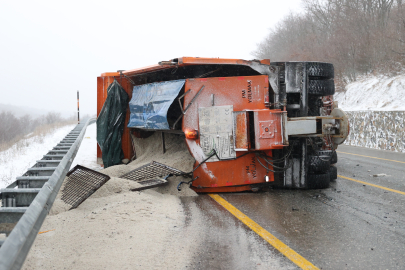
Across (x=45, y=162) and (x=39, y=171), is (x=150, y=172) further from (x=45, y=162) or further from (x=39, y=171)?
(x=39, y=171)

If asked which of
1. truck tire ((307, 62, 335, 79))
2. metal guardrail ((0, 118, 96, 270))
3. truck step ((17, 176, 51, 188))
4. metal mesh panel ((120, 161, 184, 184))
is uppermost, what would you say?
truck tire ((307, 62, 335, 79))

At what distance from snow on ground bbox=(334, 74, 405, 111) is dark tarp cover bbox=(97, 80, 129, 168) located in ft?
41.6

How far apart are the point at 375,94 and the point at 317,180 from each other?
1530cm

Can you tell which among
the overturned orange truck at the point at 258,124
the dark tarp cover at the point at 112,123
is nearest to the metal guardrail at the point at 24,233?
the overturned orange truck at the point at 258,124

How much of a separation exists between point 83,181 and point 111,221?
5.17 ft

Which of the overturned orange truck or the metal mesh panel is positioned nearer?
the overturned orange truck

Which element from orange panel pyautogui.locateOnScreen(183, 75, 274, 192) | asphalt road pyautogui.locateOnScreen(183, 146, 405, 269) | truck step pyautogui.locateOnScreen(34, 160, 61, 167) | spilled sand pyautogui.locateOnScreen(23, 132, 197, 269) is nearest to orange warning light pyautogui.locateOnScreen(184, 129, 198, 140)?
orange panel pyautogui.locateOnScreen(183, 75, 274, 192)

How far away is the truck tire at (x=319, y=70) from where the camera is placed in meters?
6.74

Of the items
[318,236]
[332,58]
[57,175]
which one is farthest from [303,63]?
[332,58]

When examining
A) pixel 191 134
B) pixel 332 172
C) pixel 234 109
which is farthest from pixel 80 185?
pixel 332 172

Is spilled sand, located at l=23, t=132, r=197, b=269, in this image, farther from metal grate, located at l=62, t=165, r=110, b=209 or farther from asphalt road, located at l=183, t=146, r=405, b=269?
asphalt road, located at l=183, t=146, r=405, b=269

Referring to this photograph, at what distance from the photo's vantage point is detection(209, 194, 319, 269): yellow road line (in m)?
3.54

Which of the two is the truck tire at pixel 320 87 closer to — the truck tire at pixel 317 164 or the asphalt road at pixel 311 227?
the truck tire at pixel 317 164

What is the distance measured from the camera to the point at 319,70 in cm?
684
